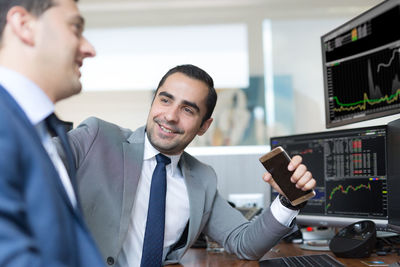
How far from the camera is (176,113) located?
157 cm

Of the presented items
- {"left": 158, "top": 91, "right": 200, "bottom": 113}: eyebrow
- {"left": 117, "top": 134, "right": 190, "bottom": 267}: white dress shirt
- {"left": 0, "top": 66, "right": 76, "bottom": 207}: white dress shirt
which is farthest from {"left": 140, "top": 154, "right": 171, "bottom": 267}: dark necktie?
{"left": 0, "top": 66, "right": 76, "bottom": 207}: white dress shirt

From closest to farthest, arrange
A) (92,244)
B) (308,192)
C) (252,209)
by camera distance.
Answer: (92,244) → (308,192) → (252,209)

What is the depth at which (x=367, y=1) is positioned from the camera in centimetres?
262

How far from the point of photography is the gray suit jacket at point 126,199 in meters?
1.36

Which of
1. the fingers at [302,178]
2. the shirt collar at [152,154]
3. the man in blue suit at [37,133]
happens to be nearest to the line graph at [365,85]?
the fingers at [302,178]

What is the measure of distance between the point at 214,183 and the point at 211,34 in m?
1.31

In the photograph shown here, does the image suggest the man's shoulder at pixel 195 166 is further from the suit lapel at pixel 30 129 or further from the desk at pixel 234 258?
the suit lapel at pixel 30 129

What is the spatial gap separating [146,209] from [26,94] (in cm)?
82

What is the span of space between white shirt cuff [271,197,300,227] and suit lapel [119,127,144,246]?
1.49ft

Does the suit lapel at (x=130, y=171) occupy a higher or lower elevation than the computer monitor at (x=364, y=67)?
lower

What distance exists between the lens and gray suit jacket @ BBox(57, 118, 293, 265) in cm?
136

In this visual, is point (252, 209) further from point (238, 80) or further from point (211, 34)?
point (211, 34)

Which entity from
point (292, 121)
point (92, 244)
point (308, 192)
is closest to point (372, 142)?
point (308, 192)

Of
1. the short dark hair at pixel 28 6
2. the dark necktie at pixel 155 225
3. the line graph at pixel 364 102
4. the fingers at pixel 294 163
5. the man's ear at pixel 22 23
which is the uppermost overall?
the short dark hair at pixel 28 6
